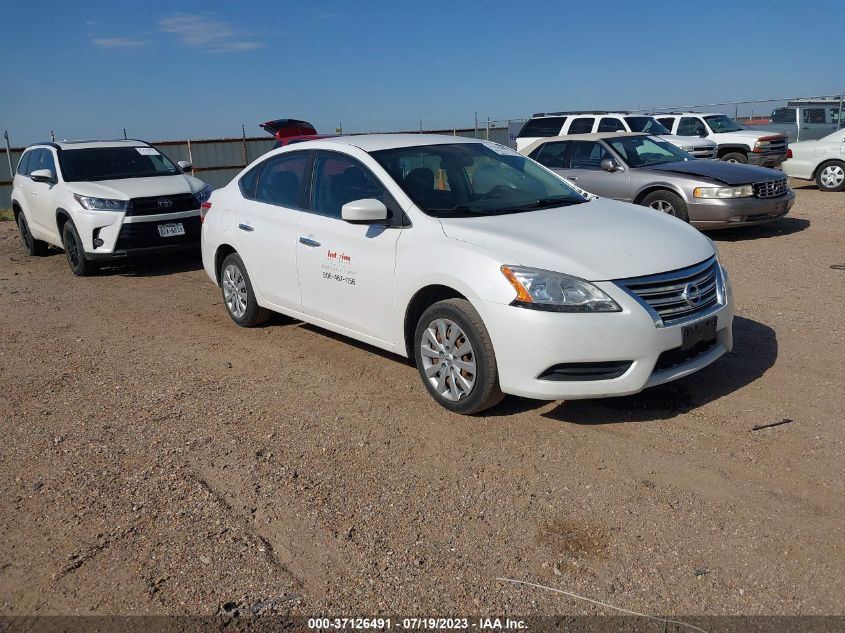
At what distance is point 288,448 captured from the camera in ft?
15.1

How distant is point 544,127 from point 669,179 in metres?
6.87

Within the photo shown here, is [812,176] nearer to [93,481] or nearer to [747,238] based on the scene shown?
[747,238]

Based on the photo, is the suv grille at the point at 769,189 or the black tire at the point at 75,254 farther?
the suv grille at the point at 769,189

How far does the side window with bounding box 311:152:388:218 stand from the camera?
18.2 ft

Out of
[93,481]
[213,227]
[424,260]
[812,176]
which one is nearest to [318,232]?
[424,260]

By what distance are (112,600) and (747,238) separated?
10.0 meters

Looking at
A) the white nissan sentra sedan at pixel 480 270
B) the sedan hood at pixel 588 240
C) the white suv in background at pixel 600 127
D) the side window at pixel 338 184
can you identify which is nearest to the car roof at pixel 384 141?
the white nissan sentra sedan at pixel 480 270

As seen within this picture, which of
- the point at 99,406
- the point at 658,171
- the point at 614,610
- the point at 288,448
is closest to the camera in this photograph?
the point at 614,610

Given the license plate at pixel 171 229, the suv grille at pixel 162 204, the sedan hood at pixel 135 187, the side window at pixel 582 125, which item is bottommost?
the license plate at pixel 171 229

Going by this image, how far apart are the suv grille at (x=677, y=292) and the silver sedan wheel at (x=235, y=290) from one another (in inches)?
147

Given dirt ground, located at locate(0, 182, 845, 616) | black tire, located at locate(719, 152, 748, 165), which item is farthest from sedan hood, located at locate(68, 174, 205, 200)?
black tire, located at locate(719, 152, 748, 165)

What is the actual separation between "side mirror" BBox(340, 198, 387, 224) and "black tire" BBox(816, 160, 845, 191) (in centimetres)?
1431

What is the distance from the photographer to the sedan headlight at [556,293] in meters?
4.33

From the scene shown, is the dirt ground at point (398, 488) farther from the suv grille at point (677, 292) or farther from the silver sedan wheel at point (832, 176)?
the silver sedan wheel at point (832, 176)
